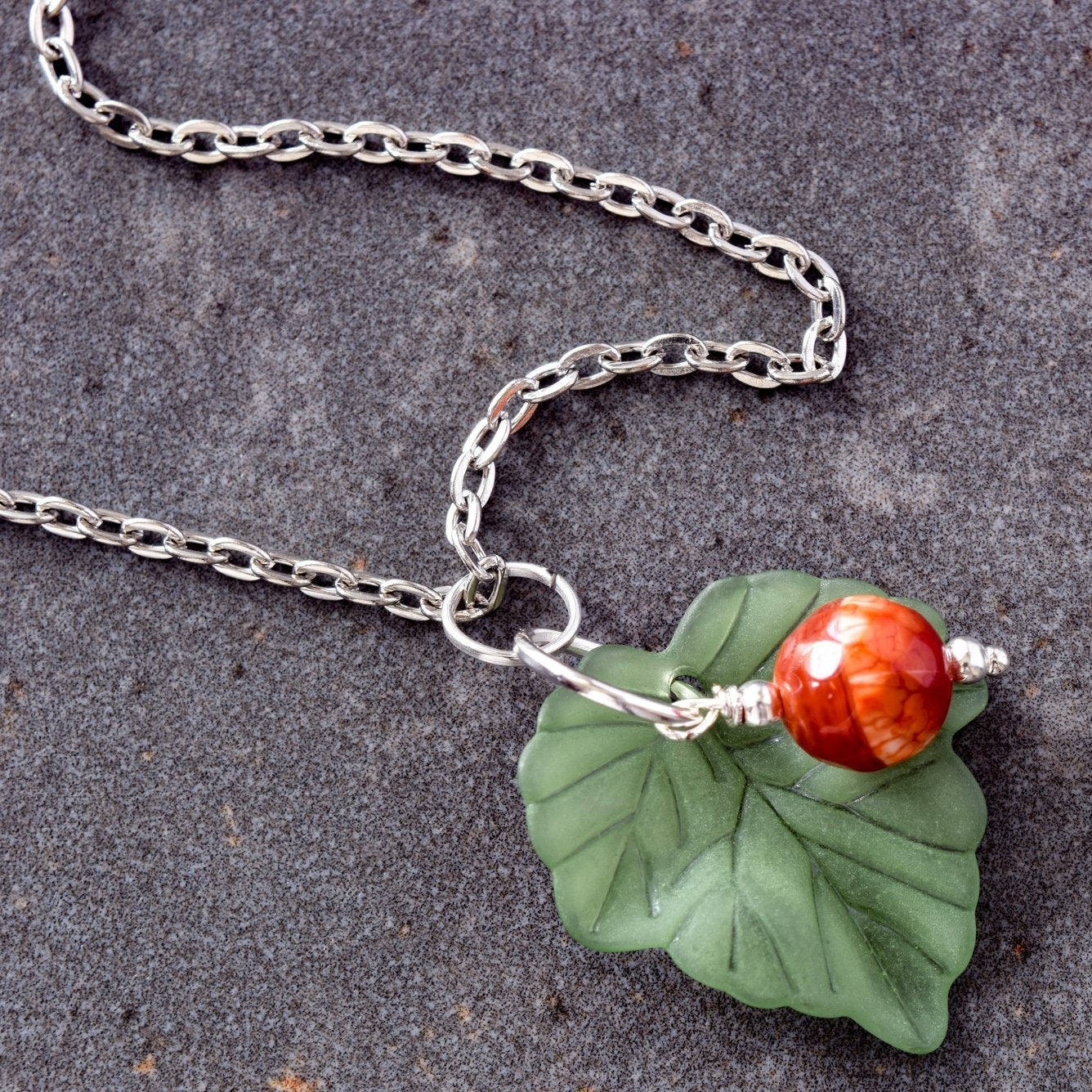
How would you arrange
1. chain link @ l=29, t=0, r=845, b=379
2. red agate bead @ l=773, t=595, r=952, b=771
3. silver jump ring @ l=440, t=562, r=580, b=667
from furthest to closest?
chain link @ l=29, t=0, r=845, b=379
silver jump ring @ l=440, t=562, r=580, b=667
red agate bead @ l=773, t=595, r=952, b=771

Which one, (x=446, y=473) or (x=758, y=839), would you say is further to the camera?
(x=446, y=473)

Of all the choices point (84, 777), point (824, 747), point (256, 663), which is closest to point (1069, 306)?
point (824, 747)

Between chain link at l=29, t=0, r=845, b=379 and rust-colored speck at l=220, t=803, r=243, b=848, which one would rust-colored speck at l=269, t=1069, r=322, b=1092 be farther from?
chain link at l=29, t=0, r=845, b=379

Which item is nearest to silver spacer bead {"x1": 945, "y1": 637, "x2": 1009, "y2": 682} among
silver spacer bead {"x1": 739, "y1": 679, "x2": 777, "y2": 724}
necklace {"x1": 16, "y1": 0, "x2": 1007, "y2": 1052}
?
necklace {"x1": 16, "y1": 0, "x2": 1007, "y2": 1052}

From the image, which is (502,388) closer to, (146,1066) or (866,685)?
(866,685)

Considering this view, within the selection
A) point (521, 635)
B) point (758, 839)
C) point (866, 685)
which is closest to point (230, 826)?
point (521, 635)

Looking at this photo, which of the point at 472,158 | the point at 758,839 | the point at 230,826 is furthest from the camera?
the point at 472,158
